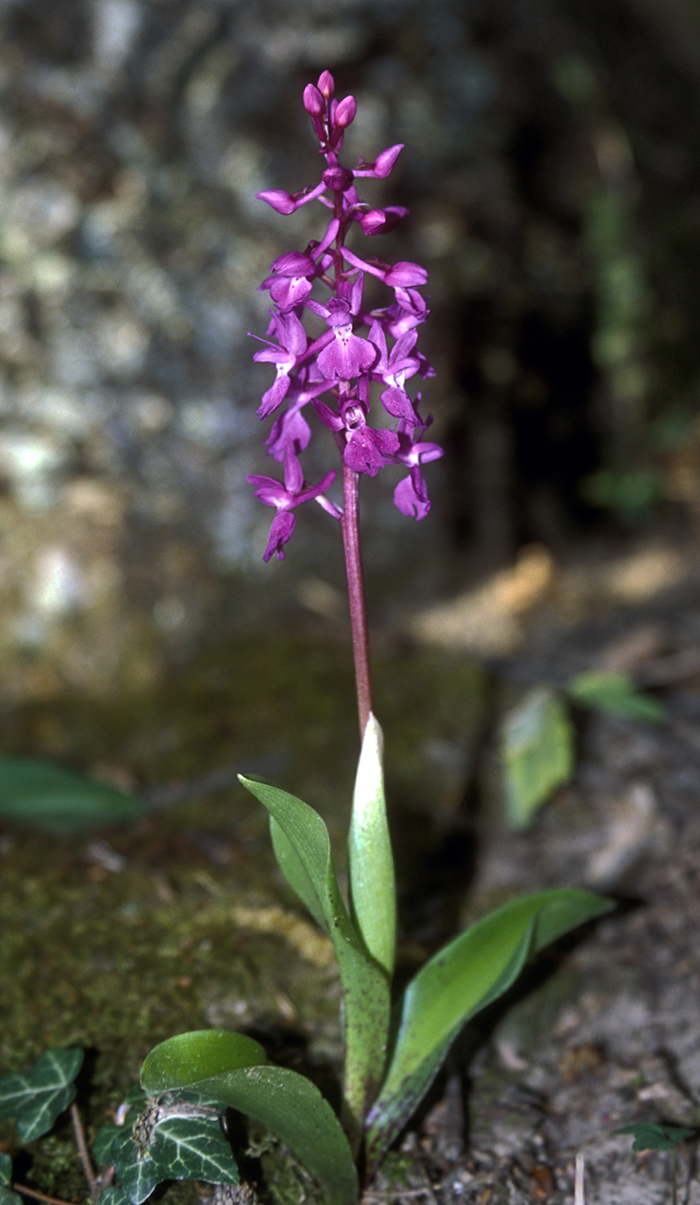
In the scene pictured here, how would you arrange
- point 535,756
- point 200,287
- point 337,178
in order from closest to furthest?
point 337,178 → point 535,756 → point 200,287

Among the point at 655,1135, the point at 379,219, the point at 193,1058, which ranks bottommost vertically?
the point at 655,1135

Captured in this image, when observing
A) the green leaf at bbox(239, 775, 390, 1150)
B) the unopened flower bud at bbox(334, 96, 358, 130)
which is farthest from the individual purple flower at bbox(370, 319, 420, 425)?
the green leaf at bbox(239, 775, 390, 1150)

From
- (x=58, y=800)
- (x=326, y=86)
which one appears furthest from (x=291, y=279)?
(x=58, y=800)

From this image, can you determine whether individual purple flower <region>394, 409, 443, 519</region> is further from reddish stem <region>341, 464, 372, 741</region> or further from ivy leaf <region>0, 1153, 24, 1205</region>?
ivy leaf <region>0, 1153, 24, 1205</region>

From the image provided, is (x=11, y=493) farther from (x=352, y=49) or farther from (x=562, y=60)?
(x=562, y=60)

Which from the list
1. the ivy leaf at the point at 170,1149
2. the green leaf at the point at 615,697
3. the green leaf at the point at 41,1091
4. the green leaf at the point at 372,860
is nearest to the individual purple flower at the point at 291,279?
the green leaf at the point at 372,860

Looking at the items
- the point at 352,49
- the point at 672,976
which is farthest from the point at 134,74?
the point at 672,976

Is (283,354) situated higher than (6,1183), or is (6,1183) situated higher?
(283,354)

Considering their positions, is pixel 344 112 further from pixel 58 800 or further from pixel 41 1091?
pixel 58 800

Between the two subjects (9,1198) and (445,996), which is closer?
(9,1198)
